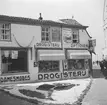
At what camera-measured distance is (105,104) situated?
8016 mm

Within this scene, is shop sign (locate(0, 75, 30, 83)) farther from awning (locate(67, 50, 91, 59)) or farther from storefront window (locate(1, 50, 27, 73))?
awning (locate(67, 50, 91, 59))

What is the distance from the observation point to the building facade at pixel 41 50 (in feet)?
A: 50.4

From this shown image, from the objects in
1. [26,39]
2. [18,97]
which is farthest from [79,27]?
[18,97]

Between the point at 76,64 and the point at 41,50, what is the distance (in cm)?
447

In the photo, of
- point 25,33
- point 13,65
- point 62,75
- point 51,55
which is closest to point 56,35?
point 51,55

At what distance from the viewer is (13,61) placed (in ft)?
51.6

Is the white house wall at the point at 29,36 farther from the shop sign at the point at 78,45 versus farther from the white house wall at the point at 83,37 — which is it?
the white house wall at the point at 83,37

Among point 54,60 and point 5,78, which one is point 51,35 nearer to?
point 54,60

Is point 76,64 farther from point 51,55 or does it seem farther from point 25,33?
point 25,33

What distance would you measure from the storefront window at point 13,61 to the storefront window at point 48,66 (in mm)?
1522

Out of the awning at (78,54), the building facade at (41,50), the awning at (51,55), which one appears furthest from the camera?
the awning at (78,54)

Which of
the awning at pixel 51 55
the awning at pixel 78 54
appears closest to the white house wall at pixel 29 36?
the awning at pixel 51 55

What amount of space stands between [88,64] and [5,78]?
29.6 feet

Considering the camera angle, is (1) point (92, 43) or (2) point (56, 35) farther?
(1) point (92, 43)
